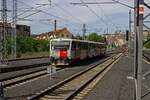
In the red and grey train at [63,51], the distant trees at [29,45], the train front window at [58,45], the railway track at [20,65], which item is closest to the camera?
the railway track at [20,65]

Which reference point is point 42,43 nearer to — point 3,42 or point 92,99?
point 3,42

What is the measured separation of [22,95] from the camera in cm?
1678

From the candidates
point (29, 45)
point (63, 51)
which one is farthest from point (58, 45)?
point (29, 45)

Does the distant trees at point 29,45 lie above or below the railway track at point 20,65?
above

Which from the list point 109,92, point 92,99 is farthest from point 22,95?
point 109,92

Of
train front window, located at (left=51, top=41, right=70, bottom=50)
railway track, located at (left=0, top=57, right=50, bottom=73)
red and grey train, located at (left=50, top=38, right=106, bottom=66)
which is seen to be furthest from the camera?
train front window, located at (left=51, top=41, right=70, bottom=50)

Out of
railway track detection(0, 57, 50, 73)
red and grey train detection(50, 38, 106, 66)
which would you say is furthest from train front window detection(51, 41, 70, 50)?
railway track detection(0, 57, 50, 73)

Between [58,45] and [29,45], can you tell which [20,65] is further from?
[29,45]

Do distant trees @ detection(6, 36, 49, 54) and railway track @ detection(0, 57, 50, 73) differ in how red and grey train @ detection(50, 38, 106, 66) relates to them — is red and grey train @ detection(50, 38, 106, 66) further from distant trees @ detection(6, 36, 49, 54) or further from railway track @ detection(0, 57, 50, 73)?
distant trees @ detection(6, 36, 49, 54)

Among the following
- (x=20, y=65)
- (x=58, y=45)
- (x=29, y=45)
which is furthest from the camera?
(x=29, y=45)

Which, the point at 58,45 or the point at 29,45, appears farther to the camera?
the point at 29,45

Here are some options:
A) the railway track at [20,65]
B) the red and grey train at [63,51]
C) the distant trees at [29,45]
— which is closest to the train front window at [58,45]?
the red and grey train at [63,51]

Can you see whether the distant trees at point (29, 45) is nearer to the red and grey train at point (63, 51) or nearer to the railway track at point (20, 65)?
the railway track at point (20, 65)

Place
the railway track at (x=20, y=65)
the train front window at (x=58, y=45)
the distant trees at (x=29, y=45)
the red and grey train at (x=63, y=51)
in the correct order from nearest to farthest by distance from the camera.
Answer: the railway track at (x=20, y=65)
the red and grey train at (x=63, y=51)
the train front window at (x=58, y=45)
the distant trees at (x=29, y=45)
